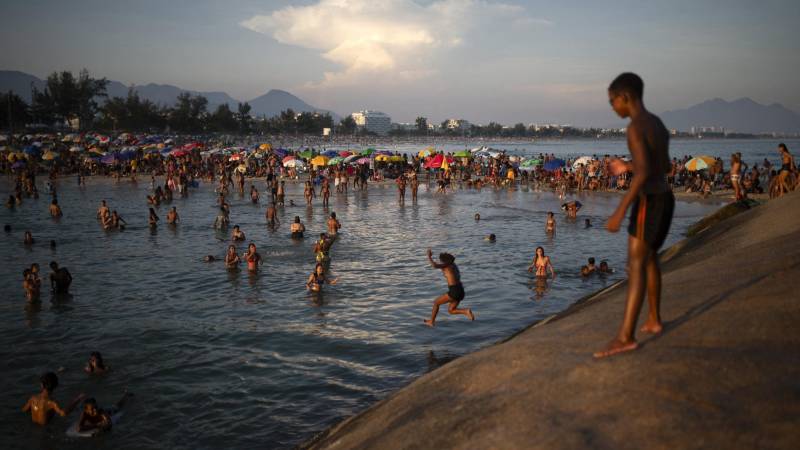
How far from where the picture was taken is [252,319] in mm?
12883

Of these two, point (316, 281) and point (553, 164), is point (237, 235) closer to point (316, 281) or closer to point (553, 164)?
point (316, 281)

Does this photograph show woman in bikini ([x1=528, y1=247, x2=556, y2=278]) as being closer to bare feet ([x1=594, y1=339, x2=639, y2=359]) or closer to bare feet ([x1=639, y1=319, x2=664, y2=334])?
bare feet ([x1=639, y1=319, x2=664, y2=334])

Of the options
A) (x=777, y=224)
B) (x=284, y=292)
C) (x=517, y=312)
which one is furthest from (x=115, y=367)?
(x=777, y=224)

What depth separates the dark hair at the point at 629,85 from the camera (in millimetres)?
4438

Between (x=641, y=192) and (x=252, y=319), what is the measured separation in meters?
10.4

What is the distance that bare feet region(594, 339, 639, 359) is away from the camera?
4621mm

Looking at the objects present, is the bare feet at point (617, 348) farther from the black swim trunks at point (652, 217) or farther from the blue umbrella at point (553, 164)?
the blue umbrella at point (553, 164)

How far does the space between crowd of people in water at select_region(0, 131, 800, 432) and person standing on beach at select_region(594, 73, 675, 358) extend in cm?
25

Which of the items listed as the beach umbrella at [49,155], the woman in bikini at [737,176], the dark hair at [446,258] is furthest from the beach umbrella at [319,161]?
the dark hair at [446,258]

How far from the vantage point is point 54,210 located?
27625 mm

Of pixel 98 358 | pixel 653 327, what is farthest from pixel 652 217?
pixel 98 358

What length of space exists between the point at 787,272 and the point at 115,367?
34.5 feet

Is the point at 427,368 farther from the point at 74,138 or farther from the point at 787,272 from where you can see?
the point at 74,138

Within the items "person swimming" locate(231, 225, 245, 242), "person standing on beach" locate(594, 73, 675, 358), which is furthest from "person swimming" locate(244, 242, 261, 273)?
"person standing on beach" locate(594, 73, 675, 358)
